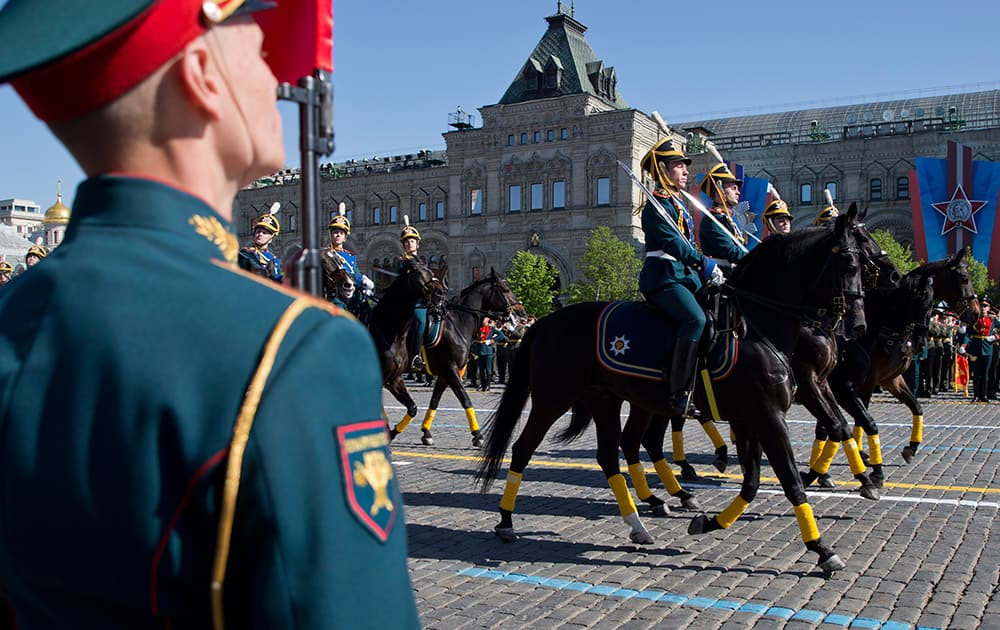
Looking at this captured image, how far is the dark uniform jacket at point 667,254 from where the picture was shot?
625 centimetres

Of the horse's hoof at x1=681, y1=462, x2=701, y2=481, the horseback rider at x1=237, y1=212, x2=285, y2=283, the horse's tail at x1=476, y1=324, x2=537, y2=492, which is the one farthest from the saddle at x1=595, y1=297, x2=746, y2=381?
the horseback rider at x1=237, y1=212, x2=285, y2=283

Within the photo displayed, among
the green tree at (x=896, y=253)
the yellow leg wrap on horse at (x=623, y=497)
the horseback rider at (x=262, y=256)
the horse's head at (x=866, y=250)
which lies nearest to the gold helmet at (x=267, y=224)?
the horseback rider at (x=262, y=256)

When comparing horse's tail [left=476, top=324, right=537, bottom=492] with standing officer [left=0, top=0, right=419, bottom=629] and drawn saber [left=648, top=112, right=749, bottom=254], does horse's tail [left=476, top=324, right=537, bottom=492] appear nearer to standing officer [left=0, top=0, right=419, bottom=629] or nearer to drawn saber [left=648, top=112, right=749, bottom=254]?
drawn saber [left=648, top=112, right=749, bottom=254]

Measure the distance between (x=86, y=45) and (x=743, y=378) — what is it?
17.3 feet

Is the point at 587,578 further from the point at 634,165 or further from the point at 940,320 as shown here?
the point at 634,165

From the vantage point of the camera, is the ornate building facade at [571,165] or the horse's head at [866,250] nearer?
the horse's head at [866,250]

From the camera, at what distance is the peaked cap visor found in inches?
40.5

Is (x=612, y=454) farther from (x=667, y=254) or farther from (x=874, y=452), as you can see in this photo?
(x=874, y=452)

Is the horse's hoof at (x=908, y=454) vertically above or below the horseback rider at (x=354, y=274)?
below

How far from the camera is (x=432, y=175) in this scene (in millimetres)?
65500

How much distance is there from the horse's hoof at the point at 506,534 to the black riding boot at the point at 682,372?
4.49ft

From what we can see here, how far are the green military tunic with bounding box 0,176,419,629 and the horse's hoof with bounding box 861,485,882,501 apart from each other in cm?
722

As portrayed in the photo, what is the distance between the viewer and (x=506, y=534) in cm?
612

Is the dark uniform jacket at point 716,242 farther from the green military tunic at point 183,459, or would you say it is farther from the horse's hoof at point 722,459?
the green military tunic at point 183,459
